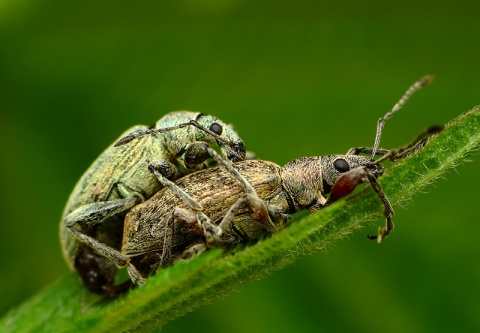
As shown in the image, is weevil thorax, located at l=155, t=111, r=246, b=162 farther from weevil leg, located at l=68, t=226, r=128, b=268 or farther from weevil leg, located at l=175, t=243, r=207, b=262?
weevil leg, located at l=68, t=226, r=128, b=268

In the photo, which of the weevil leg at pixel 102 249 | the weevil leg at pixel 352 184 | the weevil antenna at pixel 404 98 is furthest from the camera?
the weevil leg at pixel 102 249

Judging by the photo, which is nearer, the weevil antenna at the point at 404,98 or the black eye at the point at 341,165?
the weevil antenna at the point at 404,98

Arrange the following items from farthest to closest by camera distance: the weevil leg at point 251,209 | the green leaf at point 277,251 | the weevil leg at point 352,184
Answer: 1. the weevil leg at point 251,209
2. the weevil leg at point 352,184
3. the green leaf at point 277,251

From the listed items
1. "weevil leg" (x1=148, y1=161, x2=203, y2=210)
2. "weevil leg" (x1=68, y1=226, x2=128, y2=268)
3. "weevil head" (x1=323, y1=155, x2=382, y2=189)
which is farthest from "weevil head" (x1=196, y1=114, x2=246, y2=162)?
"weevil leg" (x1=68, y1=226, x2=128, y2=268)

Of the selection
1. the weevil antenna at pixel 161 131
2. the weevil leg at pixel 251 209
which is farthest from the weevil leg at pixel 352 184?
the weevil antenna at pixel 161 131

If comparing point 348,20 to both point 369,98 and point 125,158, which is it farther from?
point 125,158

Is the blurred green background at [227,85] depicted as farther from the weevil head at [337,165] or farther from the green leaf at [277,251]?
the green leaf at [277,251]
